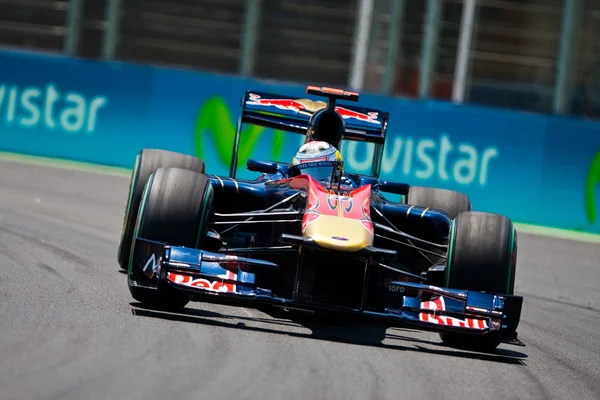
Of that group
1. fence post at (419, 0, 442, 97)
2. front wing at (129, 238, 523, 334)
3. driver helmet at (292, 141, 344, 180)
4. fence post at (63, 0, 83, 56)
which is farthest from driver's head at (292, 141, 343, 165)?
fence post at (63, 0, 83, 56)

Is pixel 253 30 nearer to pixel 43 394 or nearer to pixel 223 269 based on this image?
pixel 223 269

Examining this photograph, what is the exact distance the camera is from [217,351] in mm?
5891

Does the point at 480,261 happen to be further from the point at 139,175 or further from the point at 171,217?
the point at 139,175

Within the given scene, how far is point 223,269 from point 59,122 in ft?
33.7

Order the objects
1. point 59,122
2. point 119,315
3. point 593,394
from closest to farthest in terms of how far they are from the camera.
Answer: point 593,394 → point 119,315 → point 59,122

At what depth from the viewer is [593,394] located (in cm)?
602

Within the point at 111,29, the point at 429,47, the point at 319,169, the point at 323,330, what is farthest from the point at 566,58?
the point at 323,330

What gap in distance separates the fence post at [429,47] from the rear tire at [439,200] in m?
8.24

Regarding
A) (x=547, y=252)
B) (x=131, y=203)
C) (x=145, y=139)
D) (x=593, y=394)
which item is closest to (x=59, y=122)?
(x=145, y=139)

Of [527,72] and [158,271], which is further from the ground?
[527,72]

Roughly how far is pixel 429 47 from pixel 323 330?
1113cm

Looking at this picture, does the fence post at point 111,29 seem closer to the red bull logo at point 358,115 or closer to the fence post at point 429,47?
the fence post at point 429,47

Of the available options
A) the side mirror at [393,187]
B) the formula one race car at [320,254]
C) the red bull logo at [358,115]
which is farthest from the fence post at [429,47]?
the formula one race car at [320,254]

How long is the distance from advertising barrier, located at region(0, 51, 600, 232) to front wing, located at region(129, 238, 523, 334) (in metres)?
8.71
